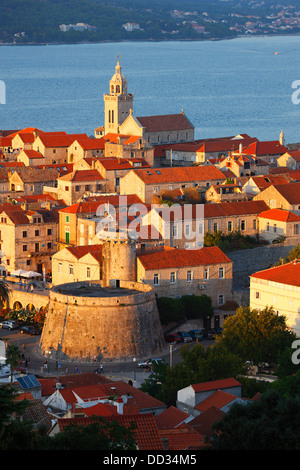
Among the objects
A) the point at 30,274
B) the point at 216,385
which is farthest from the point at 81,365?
the point at 30,274

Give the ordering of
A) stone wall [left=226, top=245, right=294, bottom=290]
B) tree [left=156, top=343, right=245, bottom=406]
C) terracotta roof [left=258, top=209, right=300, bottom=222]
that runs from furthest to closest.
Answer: terracotta roof [left=258, top=209, right=300, bottom=222] → stone wall [left=226, top=245, right=294, bottom=290] → tree [left=156, top=343, right=245, bottom=406]

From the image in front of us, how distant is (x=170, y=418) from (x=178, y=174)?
37575mm

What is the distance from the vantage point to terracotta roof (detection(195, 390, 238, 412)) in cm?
3538

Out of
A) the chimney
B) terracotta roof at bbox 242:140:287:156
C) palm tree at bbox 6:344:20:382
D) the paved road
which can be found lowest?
the paved road

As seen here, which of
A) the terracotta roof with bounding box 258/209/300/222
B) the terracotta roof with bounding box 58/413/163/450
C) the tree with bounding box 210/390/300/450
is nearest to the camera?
the tree with bounding box 210/390/300/450

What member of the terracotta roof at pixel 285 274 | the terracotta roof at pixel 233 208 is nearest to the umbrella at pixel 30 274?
the terracotta roof at pixel 233 208

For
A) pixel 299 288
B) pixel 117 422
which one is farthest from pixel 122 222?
pixel 117 422

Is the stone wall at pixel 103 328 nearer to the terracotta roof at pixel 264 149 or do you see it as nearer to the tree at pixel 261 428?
the tree at pixel 261 428

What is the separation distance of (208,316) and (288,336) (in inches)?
277

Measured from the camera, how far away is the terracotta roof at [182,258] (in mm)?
52938

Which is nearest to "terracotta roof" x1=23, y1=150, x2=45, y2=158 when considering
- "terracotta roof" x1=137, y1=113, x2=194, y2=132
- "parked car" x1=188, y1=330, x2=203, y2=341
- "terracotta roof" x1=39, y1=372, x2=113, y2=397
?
"terracotta roof" x1=137, y1=113, x2=194, y2=132

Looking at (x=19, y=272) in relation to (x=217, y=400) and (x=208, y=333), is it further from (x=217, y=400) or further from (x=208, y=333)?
(x=217, y=400)

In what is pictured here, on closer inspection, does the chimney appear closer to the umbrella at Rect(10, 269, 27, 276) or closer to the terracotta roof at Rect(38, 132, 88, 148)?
the umbrella at Rect(10, 269, 27, 276)

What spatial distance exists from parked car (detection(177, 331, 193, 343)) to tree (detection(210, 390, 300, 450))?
22.9 metres
